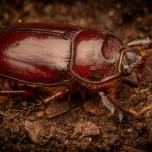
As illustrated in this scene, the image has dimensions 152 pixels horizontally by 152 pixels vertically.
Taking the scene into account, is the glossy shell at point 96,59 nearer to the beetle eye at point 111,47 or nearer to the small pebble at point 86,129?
the beetle eye at point 111,47

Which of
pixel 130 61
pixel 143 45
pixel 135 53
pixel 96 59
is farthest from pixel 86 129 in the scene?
pixel 143 45

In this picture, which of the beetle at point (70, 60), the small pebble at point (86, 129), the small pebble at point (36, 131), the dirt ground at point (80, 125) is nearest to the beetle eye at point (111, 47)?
the beetle at point (70, 60)

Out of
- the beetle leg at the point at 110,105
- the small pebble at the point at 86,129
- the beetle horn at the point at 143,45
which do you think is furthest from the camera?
the beetle horn at the point at 143,45

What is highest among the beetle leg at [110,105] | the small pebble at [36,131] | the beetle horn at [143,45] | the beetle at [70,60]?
the beetle horn at [143,45]

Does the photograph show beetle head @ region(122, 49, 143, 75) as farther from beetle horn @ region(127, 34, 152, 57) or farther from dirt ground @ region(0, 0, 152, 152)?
dirt ground @ region(0, 0, 152, 152)

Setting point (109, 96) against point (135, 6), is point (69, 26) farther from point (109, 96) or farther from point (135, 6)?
point (135, 6)

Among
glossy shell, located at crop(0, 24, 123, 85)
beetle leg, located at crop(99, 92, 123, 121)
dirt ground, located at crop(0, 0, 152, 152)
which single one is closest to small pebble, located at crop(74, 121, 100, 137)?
dirt ground, located at crop(0, 0, 152, 152)

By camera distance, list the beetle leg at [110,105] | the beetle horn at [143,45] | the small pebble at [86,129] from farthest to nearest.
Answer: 1. the beetle horn at [143,45]
2. the small pebble at [86,129]
3. the beetle leg at [110,105]

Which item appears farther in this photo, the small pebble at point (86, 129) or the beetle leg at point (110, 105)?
the small pebble at point (86, 129)

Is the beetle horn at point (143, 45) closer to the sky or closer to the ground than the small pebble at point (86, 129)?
closer to the sky
